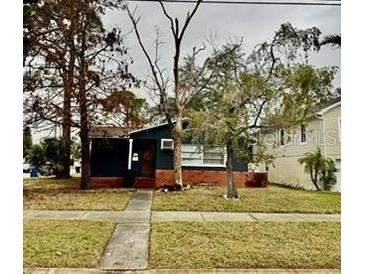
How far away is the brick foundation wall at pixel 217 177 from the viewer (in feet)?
34.8

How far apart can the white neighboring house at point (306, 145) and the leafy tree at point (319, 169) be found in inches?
6.1

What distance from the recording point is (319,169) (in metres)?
10.3

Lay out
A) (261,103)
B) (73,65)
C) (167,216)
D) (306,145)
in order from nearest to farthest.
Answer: (167,216), (261,103), (73,65), (306,145)

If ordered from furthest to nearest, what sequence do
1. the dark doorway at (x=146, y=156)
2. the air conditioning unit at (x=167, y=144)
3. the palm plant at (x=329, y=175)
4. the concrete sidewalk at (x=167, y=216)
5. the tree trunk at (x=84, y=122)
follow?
1. the dark doorway at (x=146, y=156)
2. the air conditioning unit at (x=167, y=144)
3. the palm plant at (x=329, y=175)
4. the tree trunk at (x=84, y=122)
5. the concrete sidewalk at (x=167, y=216)

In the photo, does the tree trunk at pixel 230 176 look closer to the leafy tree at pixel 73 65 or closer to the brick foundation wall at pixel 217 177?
the leafy tree at pixel 73 65

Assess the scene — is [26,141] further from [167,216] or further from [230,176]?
[230,176]

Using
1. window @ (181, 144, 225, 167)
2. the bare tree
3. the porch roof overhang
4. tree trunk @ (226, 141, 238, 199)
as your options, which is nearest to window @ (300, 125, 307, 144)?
window @ (181, 144, 225, 167)

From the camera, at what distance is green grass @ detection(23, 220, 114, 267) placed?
3.28 meters

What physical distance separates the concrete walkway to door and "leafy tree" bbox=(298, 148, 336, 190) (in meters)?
5.97

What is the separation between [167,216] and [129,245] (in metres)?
1.62

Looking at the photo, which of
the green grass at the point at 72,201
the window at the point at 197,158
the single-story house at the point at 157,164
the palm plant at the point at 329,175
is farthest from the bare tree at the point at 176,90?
the palm plant at the point at 329,175

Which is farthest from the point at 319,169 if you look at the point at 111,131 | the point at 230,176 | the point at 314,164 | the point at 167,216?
the point at 167,216
